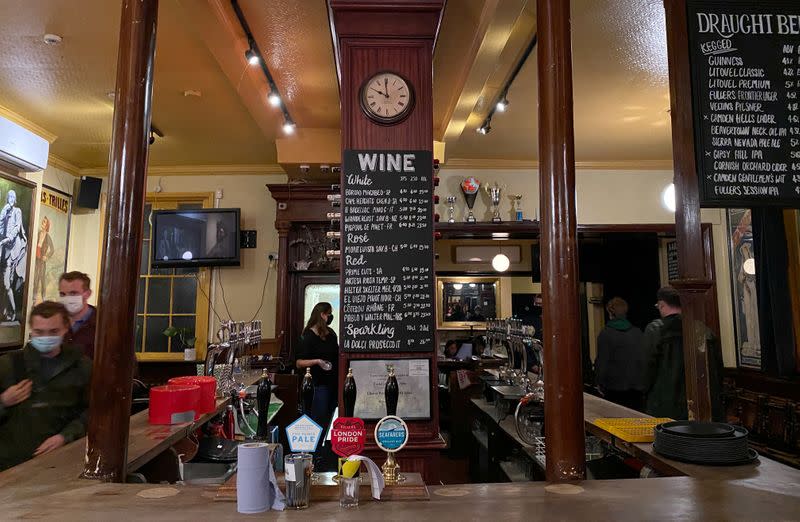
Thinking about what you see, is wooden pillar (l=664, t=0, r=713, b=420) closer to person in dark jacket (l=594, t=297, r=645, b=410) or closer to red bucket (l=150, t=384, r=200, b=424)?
red bucket (l=150, t=384, r=200, b=424)

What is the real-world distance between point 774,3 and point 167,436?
3.06 meters

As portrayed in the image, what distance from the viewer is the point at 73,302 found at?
3734 millimetres

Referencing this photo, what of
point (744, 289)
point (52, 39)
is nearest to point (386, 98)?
point (52, 39)

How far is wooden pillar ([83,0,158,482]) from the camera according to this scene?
1872 mm

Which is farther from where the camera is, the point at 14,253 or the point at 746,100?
the point at 14,253

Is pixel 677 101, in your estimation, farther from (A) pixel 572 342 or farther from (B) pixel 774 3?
(A) pixel 572 342

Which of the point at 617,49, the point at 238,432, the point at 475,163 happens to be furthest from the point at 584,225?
the point at 238,432

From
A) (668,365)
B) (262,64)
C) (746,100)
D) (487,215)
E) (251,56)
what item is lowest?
(668,365)

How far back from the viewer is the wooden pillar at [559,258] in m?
1.93

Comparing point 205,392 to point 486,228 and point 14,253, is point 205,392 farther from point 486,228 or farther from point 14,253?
point 486,228

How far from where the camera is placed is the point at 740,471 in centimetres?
183

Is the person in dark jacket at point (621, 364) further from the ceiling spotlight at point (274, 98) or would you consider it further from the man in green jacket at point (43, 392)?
the man in green jacket at point (43, 392)

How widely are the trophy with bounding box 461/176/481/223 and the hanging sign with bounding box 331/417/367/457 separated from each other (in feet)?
17.6

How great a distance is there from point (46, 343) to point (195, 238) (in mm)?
4564
